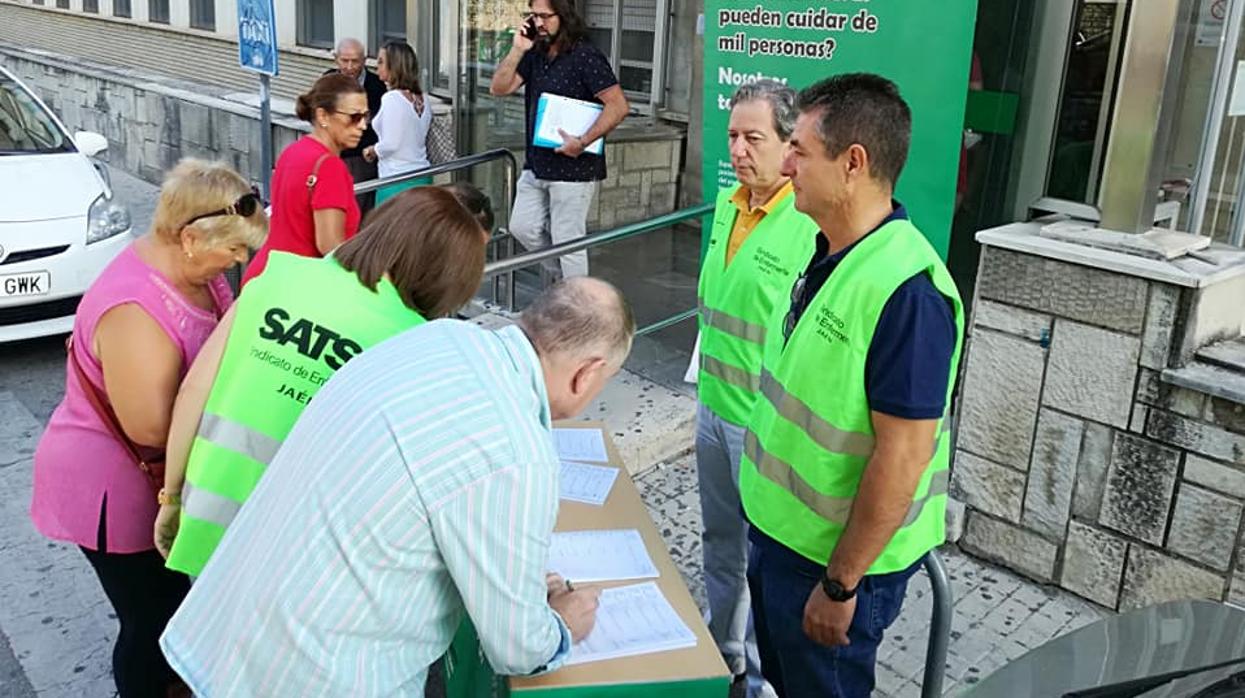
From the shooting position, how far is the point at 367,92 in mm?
6906

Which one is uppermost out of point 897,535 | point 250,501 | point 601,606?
point 250,501

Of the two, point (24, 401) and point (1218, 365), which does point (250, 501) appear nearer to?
point (1218, 365)

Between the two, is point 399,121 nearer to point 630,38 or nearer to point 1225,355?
point 630,38

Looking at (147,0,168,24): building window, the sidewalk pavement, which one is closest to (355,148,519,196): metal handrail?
the sidewalk pavement

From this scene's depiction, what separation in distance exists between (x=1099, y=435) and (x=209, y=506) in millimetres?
2750

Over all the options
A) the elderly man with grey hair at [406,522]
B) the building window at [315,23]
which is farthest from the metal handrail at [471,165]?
the building window at [315,23]

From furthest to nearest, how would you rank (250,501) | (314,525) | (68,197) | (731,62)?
(68,197) → (731,62) → (250,501) → (314,525)

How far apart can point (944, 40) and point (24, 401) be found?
4674 millimetres

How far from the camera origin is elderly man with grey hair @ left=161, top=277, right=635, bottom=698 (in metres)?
1.58

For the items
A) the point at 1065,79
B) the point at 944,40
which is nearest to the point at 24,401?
the point at 944,40

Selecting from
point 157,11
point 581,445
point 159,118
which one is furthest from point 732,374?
point 157,11

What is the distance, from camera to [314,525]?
163 cm

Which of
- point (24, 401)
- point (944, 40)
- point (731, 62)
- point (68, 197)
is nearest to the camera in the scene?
point (944, 40)

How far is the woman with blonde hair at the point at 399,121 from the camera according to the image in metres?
6.62
